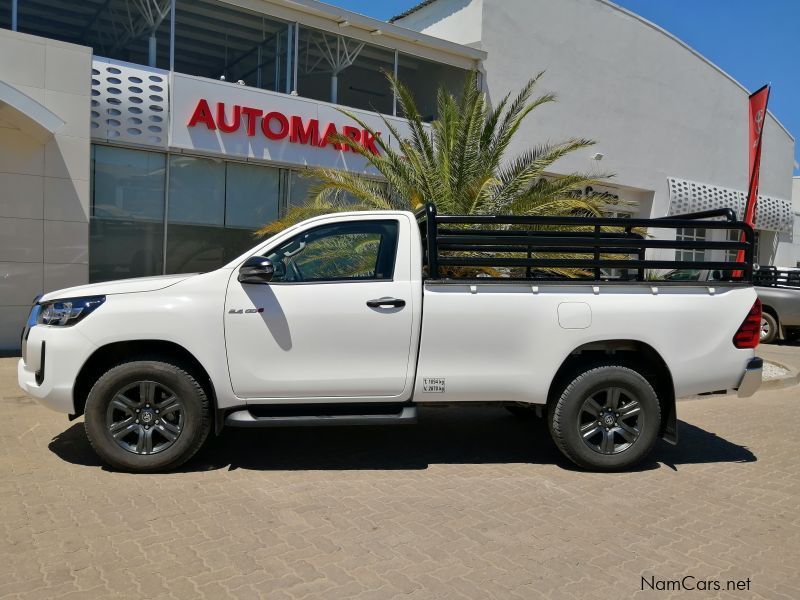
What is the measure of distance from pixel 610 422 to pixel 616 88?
16636mm

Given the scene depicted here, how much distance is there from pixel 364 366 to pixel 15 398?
4.61 metres

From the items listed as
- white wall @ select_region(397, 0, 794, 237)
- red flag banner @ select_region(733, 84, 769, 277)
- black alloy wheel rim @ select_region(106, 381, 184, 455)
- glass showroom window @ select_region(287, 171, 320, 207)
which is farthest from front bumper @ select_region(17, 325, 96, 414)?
white wall @ select_region(397, 0, 794, 237)

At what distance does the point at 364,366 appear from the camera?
5156mm

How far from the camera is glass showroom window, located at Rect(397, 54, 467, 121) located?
54.7ft

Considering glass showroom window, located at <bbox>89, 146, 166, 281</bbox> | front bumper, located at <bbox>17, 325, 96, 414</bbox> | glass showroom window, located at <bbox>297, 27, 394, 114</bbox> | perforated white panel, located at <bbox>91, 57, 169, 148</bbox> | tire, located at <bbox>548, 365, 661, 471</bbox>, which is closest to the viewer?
front bumper, located at <bbox>17, 325, 96, 414</bbox>

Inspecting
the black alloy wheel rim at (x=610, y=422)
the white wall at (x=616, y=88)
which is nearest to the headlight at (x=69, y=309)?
the black alloy wheel rim at (x=610, y=422)

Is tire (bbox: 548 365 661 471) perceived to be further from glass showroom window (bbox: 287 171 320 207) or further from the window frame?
glass showroom window (bbox: 287 171 320 207)

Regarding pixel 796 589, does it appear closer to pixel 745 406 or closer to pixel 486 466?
pixel 486 466

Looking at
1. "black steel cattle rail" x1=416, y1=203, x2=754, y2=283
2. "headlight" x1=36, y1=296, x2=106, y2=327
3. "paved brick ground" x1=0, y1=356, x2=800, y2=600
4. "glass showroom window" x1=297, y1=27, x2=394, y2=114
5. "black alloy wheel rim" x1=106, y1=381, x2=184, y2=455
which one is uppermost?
"glass showroom window" x1=297, y1=27, x2=394, y2=114

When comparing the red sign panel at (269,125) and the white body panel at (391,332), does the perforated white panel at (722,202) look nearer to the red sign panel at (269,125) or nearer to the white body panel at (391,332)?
the red sign panel at (269,125)

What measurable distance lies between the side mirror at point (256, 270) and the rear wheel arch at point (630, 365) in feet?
7.72

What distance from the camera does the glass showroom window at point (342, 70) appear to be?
48.7 feet

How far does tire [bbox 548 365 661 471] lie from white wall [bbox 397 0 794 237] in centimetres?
1254

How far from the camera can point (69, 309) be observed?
5.04 m
